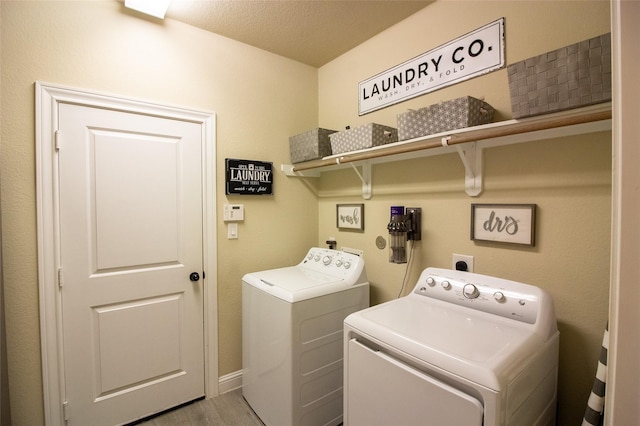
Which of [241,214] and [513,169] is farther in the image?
[241,214]

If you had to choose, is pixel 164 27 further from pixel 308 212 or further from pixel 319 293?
pixel 319 293

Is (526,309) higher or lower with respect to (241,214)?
lower

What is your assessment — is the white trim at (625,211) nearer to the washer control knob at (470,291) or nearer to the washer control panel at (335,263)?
the washer control knob at (470,291)

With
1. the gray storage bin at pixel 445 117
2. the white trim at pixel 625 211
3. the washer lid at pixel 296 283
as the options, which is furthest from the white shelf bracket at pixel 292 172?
the white trim at pixel 625 211

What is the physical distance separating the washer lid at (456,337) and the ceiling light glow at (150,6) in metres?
2.00

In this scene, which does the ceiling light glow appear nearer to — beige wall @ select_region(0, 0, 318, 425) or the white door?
beige wall @ select_region(0, 0, 318, 425)

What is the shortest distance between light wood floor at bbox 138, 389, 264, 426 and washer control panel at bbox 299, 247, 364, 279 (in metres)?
1.02

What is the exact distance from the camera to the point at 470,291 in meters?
1.33

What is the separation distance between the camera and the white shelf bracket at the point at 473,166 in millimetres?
1541

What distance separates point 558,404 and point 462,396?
2.74 ft

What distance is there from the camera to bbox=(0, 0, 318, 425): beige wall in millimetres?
1509

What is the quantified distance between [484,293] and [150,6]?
2345mm

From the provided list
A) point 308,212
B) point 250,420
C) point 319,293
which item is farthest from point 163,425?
point 308,212

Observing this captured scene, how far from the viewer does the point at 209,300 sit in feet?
6.81
